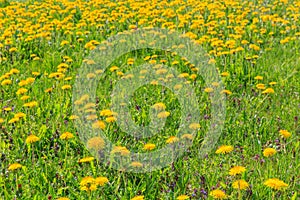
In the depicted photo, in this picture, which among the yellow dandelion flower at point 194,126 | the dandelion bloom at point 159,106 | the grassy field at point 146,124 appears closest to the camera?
the grassy field at point 146,124

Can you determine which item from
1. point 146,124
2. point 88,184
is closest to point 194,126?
point 146,124

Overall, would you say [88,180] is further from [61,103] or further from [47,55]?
[47,55]

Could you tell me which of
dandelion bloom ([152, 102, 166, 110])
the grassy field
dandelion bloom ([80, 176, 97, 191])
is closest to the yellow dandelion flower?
the grassy field

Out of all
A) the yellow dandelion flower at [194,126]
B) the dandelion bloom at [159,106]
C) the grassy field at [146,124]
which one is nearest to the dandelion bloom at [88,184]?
the grassy field at [146,124]

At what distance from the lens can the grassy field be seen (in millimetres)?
2682

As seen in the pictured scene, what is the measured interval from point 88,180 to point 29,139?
0.77 meters

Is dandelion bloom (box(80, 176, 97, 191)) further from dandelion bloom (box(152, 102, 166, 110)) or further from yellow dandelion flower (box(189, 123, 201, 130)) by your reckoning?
dandelion bloom (box(152, 102, 166, 110))

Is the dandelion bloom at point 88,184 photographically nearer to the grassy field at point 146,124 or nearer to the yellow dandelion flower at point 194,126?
the grassy field at point 146,124

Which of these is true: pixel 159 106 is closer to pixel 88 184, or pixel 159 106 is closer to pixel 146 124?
pixel 146 124

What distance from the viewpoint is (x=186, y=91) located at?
155 inches

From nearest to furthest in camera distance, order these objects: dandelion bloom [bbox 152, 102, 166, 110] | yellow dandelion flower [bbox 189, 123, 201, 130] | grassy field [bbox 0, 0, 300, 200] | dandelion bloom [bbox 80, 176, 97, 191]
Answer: dandelion bloom [bbox 80, 176, 97, 191] → grassy field [bbox 0, 0, 300, 200] → yellow dandelion flower [bbox 189, 123, 201, 130] → dandelion bloom [bbox 152, 102, 166, 110]

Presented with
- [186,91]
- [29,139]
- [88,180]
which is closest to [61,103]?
[29,139]

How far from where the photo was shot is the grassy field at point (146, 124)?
2.68 meters

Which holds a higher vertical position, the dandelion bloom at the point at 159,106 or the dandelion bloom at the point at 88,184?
the dandelion bloom at the point at 159,106
